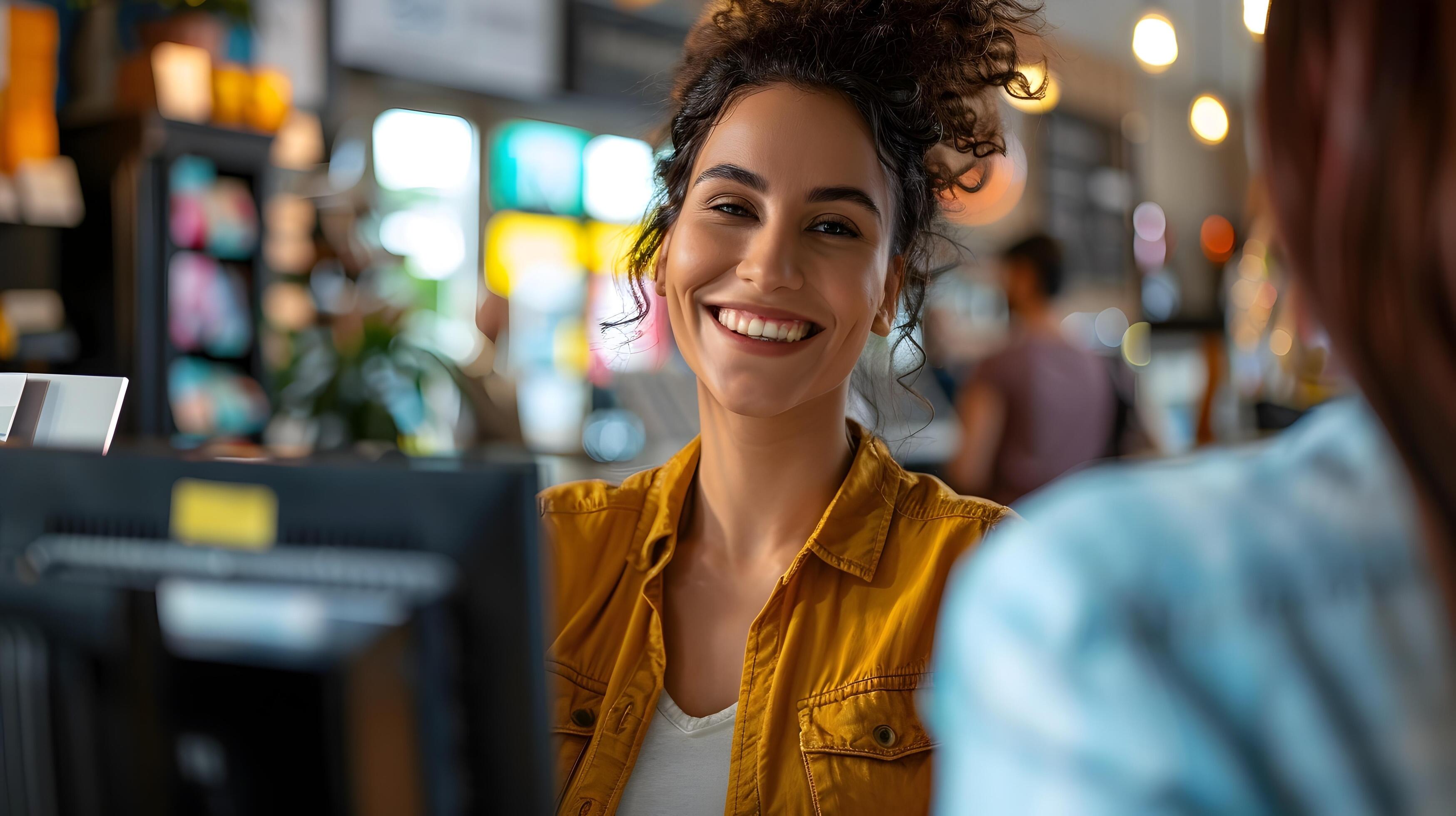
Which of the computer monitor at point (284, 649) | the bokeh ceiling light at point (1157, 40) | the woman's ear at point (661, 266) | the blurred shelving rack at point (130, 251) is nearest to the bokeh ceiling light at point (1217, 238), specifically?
the bokeh ceiling light at point (1157, 40)

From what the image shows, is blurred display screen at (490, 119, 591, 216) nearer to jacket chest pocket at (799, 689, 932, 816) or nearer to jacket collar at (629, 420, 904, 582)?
jacket collar at (629, 420, 904, 582)

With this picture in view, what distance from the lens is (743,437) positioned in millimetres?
1436

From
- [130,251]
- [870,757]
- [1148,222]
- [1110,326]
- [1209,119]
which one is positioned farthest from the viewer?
[1148,222]

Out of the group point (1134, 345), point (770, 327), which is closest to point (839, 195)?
point (770, 327)

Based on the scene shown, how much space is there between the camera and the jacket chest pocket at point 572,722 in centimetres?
132

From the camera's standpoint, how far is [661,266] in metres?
1.60

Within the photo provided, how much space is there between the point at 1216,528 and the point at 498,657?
405mm

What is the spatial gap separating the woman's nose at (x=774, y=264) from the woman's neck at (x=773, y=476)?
17 centimetres

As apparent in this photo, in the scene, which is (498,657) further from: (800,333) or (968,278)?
(968,278)

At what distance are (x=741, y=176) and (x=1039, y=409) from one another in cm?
245

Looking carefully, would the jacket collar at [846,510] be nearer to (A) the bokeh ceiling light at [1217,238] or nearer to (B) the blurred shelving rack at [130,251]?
(B) the blurred shelving rack at [130,251]

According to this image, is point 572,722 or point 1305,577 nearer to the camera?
point 1305,577

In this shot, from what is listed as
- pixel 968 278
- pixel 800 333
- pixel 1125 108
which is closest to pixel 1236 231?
pixel 1125 108

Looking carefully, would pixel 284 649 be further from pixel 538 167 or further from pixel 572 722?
pixel 538 167
